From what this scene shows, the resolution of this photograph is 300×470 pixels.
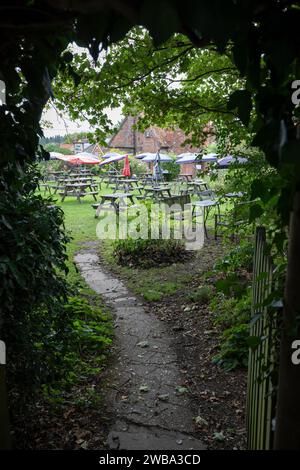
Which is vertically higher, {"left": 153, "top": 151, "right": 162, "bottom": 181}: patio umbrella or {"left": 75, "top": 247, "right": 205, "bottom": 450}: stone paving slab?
{"left": 153, "top": 151, "right": 162, "bottom": 181}: patio umbrella

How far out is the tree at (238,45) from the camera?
0.80m

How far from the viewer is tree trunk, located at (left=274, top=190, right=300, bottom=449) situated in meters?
1.33

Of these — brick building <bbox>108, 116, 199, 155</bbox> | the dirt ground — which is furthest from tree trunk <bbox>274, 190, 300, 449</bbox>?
brick building <bbox>108, 116, 199, 155</bbox>

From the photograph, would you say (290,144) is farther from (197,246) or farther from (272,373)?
(197,246)

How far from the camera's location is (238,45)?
1.06 meters

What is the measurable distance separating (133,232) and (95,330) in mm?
4506

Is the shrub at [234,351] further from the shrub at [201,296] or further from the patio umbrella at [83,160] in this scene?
the patio umbrella at [83,160]

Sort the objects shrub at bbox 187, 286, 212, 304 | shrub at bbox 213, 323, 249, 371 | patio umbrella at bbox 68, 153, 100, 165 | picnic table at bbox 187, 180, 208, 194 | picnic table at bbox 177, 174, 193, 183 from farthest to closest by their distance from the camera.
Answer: picnic table at bbox 177, 174, 193, 183, patio umbrella at bbox 68, 153, 100, 165, picnic table at bbox 187, 180, 208, 194, shrub at bbox 187, 286, 212, 304, shrub at bbox 213, 323, 249, 371

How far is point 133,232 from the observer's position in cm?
939

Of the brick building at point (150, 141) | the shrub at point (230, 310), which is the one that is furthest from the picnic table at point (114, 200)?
the brick building at point (150, 141)

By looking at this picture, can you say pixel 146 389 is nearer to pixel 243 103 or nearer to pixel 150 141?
pixel 243 103

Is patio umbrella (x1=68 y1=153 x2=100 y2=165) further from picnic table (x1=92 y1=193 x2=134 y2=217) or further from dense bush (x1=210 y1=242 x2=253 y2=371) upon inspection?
dense bush (x1=210 y1=242 x2=253 y2=371)
